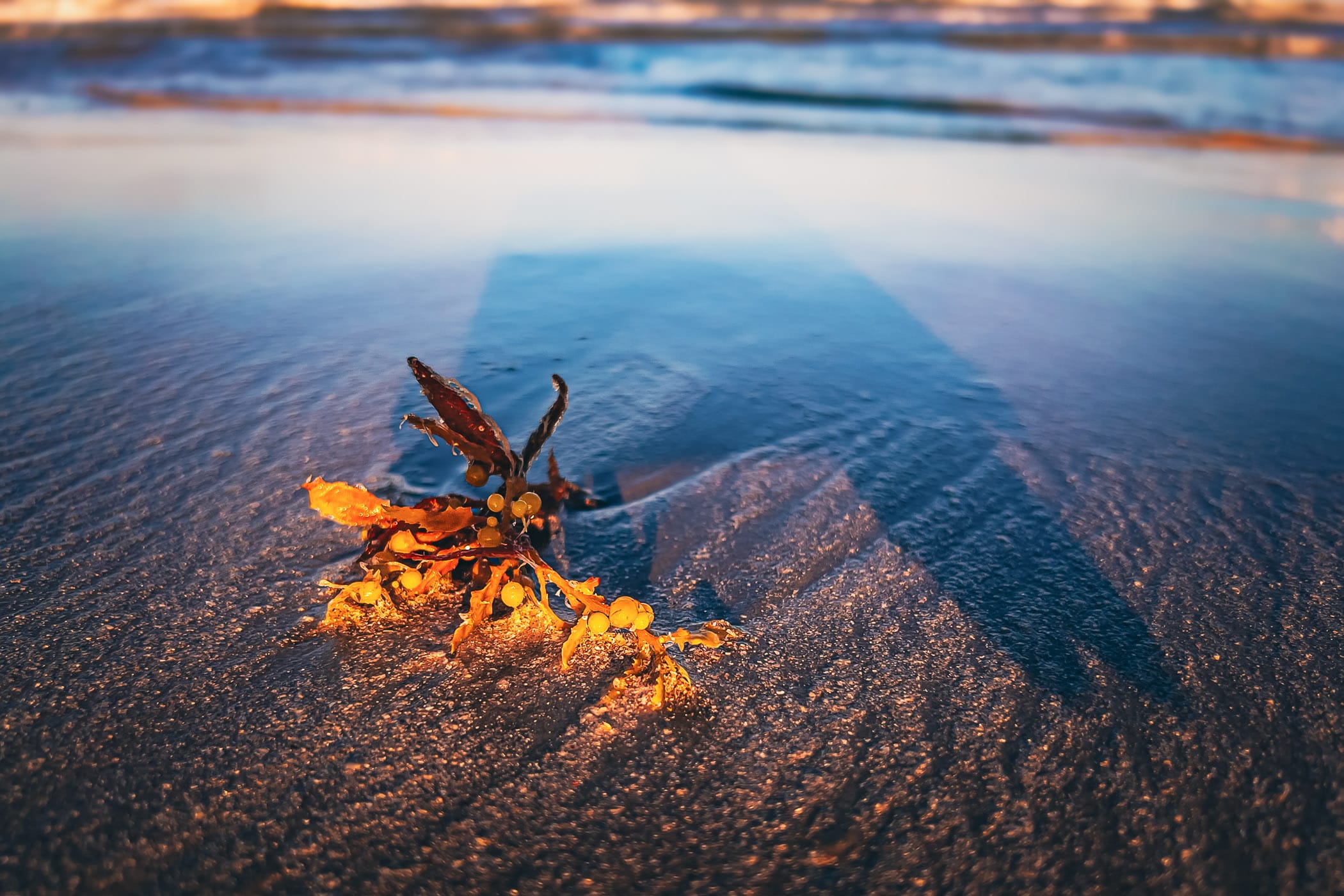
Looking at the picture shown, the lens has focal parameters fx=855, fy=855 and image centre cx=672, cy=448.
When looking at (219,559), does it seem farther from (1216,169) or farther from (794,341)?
(1216,169)

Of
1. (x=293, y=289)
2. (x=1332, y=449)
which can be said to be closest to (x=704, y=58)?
(x=293, y=289)

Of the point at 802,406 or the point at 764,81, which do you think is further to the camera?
the point at 764,81

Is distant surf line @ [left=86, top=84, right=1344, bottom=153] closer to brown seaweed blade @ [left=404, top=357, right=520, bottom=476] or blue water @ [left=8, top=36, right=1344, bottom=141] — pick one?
blue water @ [left=8, top=36, right=1344, bottom=141]

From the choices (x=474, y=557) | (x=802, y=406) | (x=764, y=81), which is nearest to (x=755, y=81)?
(x=764, y=81)

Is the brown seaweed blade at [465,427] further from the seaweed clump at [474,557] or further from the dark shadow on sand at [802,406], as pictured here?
the dark shadow on sand at [802,406]

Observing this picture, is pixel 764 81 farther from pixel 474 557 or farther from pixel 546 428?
pixel 474 557

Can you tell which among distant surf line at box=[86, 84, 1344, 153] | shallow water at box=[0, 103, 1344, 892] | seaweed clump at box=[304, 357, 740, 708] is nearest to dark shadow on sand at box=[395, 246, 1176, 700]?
shallow water at box=[0, 103, 1344, 892]

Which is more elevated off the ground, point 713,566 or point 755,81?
point 755,81
